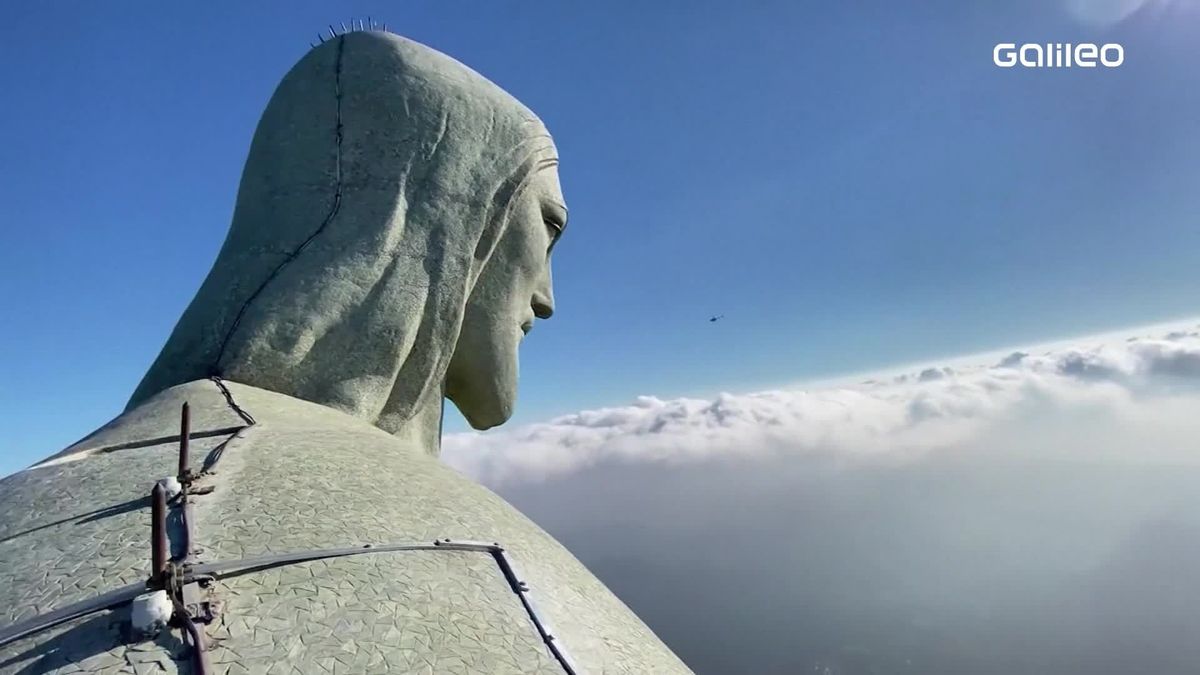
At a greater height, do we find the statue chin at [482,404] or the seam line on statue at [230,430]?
the statue chin at [482,404]

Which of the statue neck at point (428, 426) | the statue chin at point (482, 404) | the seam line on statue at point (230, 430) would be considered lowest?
the seam line on statue at point (230, 430)

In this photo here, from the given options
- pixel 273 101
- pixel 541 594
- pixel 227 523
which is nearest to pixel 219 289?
pixel 273 101

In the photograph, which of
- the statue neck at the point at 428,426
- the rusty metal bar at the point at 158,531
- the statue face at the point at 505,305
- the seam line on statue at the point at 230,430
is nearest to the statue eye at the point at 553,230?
the statue face at the point at 505,305

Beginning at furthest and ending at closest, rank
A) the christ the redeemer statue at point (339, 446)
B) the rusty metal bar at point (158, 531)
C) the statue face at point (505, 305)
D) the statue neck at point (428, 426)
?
the statue face at point (505, 305) → the statue neck at point (428, 426) → the christ the redeemer statue at point (339, 446) → the rusty metal bar at point (158, 531)

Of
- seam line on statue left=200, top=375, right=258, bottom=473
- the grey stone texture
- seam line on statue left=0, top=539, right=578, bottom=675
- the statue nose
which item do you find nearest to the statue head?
the statue nose

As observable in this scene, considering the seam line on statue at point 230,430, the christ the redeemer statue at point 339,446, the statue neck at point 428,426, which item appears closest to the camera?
the christ the redeemer statue at point 339,446

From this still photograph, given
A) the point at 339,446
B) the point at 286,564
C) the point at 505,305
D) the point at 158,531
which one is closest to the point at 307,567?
the point at 286,564

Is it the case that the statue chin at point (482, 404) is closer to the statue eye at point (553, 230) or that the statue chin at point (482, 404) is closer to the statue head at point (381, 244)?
the statue head at point (381, 244)

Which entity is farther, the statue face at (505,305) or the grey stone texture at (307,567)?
the statue face at (505,305)
